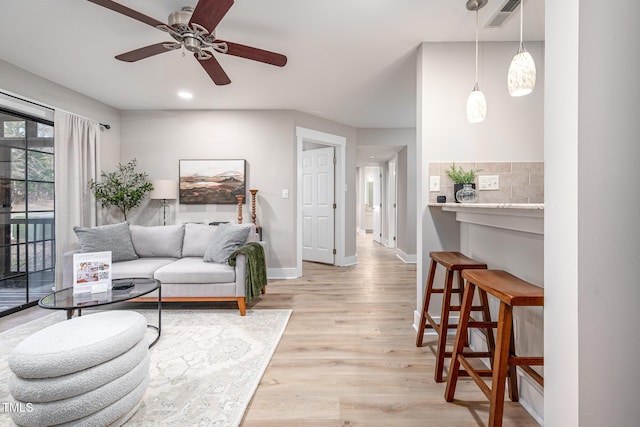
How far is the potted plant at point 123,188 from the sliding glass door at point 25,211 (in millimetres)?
558

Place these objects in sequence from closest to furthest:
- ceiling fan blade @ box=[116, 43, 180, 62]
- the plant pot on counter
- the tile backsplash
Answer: ceiling fan blade @ box=[116, 43, 180, 62]
the plant pot on counter
the tile backsplash

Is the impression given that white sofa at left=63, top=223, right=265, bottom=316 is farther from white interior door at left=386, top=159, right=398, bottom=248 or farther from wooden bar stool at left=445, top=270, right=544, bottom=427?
white interior door at left=386, top=159, right=398, bottom=248

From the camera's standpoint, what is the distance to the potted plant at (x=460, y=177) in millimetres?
2236

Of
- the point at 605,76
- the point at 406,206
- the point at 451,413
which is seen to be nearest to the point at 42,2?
the point at 605,76

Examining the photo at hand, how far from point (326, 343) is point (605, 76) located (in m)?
2.10

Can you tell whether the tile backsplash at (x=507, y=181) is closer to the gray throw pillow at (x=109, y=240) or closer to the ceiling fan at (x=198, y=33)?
the ceiling fan at (x=198, y=33)

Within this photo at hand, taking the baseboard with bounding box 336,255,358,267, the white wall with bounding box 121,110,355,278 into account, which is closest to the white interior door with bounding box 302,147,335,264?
the baseboard with bounding box 336,255,358,267

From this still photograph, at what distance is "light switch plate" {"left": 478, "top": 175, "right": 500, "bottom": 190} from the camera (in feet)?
7.60

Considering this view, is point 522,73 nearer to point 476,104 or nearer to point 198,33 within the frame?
point 476,104

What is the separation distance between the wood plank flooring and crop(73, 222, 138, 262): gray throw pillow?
151cm

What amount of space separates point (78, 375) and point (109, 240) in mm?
2152

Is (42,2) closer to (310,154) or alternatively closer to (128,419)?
(128,419)

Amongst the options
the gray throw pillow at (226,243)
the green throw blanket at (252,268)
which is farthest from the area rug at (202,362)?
the gray throw pillow at (226,243)

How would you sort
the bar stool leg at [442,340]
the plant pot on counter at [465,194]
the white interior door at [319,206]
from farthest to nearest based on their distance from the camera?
the white interior door at [319,206] < the plant pot on counter at [465,194] < the bar stool leg at [442,340]
